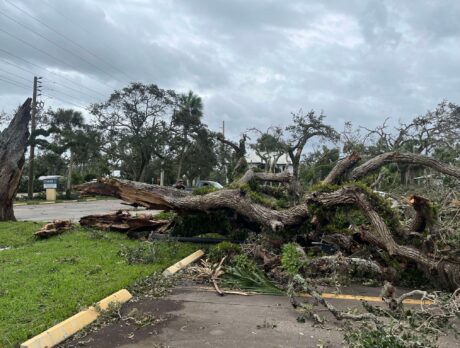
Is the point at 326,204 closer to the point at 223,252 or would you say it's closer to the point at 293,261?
the point at 293,261

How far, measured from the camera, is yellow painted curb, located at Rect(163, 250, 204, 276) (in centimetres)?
696

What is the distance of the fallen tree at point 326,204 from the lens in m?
6.20

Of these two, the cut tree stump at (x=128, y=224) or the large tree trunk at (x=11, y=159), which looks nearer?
the cut tree stump at (x=128, y=224)

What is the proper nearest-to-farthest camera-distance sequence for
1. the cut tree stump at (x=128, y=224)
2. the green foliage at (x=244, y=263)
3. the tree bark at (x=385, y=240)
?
the tree bark at (x=385, y=240) < the green foliage at (x=244, y=263) < the cut tree stump at (x=128, y=224)

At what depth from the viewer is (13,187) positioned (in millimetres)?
13859

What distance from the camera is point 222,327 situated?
4.63m

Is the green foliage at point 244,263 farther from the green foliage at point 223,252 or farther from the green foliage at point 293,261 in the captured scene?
the green foliage at point 293,261

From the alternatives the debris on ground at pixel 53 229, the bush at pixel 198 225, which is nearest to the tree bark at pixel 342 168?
the bush at pixel 198 225

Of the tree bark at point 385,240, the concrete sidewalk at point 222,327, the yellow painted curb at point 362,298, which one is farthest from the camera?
the tree bark at point 385,240

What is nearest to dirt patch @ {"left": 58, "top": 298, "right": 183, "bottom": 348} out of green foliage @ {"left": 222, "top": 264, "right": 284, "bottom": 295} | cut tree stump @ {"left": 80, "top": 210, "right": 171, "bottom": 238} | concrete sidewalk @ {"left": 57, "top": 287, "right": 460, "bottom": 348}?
concrete sidewalk @ {"left": 57, "top": 287, "right": 460, "bottom": 348}

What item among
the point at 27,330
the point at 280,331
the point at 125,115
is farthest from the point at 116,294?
the point at 125,115

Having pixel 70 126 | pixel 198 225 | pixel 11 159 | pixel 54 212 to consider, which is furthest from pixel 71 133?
pixel 198 225

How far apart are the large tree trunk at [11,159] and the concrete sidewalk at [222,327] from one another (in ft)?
32.3

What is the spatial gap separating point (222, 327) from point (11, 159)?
1130 cm
